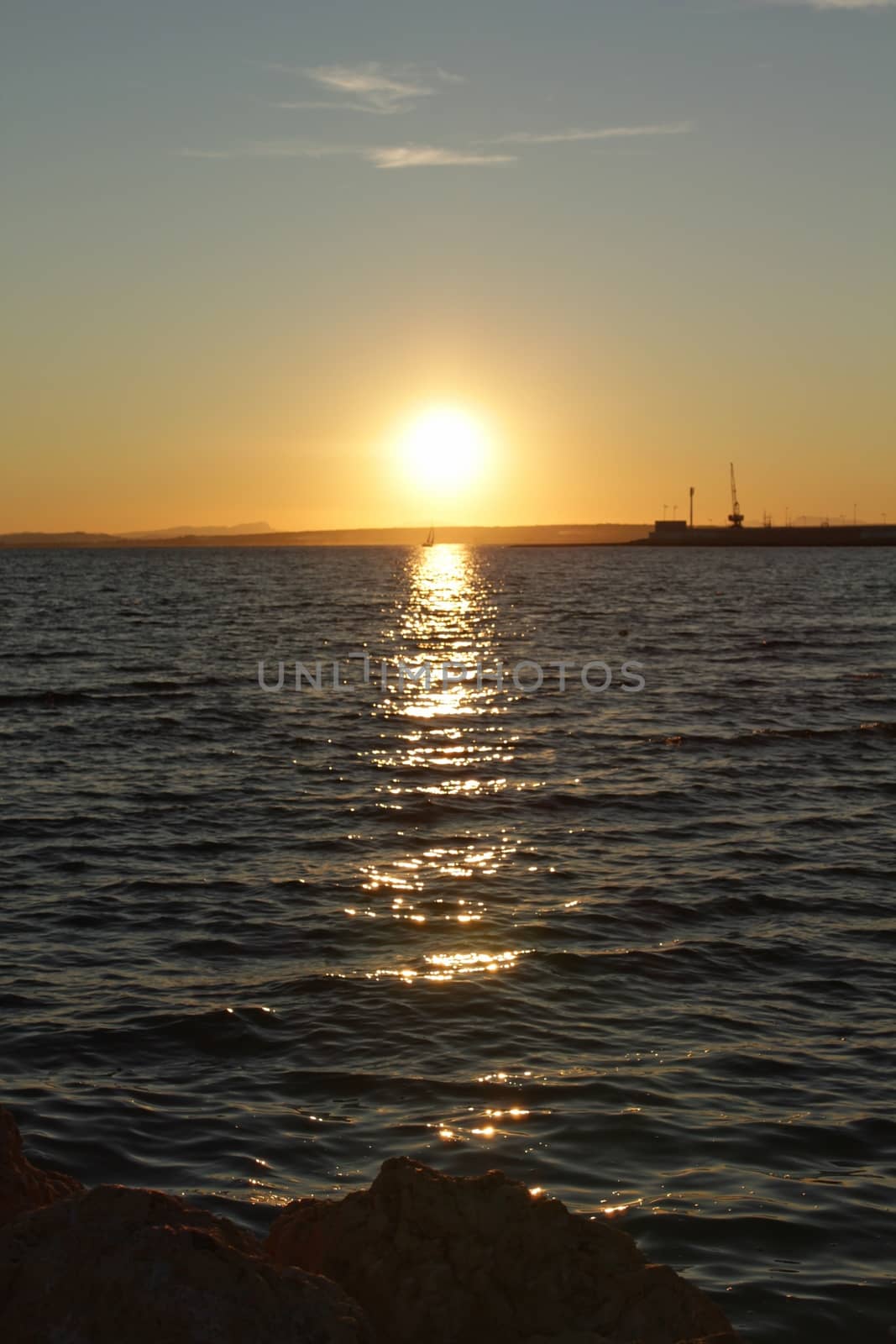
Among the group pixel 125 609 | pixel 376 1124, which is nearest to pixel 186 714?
pixel 376 1124

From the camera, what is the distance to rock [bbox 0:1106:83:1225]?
622 cm

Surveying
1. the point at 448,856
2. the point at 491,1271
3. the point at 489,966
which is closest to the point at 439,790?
the point at 448,856

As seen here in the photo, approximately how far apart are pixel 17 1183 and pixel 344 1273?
1.67 meters

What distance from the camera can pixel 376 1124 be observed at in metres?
9.45

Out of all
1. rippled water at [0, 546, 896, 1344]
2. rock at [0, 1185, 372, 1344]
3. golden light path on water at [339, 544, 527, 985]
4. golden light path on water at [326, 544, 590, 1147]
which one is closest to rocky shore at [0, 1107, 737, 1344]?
rock at [0, 1185, 372, 1344]

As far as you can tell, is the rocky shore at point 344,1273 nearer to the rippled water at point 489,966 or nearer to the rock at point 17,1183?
the rock at point 17,1183

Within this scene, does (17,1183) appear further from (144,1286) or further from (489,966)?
(489,966)

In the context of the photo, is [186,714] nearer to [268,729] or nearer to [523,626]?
[268,729]

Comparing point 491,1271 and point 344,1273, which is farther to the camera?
point 344,1273

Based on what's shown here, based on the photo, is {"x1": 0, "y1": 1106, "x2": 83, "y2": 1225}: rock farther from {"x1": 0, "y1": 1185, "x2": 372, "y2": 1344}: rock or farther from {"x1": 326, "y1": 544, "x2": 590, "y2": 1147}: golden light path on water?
{"x1": 326, "y1": 544, "x2": 590, "y2": 1147}: golden light path on water

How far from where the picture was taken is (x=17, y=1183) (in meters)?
6.30

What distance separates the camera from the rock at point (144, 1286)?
4883mm

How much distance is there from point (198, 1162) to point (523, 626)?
59.5 metres

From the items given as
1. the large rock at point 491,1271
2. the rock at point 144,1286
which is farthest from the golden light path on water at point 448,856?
the rock at point 144,1286
